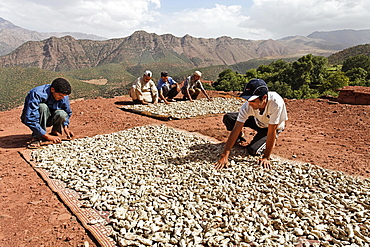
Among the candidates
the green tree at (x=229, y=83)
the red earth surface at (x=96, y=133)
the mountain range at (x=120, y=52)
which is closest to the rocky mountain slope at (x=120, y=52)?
the mountain range at (x=120, y=52)

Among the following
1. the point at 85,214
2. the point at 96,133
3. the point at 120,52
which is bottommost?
the point at 85,214

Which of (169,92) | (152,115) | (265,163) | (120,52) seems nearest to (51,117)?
(152,115)

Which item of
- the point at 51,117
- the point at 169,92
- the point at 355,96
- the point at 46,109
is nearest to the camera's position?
the point at 46,109

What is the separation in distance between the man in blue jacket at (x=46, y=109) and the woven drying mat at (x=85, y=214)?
42.2 inches

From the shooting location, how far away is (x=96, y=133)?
5.20 metres

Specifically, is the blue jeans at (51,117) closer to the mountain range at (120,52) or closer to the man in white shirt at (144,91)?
the man in white shirt at (144,91)

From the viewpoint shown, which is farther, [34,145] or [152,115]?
[152,115]

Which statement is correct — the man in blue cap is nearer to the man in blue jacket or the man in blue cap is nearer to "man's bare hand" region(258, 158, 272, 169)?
"man's bare hand" region(258, 158, 272, 169)

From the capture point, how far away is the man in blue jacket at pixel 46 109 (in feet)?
12.5

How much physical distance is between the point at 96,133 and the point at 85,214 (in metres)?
3.03

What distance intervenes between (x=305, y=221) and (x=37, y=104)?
4.02 metres

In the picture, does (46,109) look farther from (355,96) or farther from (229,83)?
(229,83)

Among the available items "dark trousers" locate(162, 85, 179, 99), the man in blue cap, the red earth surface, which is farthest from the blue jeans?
"dark trousers" locate(162, 85, 179, 99)

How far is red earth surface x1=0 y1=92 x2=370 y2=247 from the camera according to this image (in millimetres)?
2219
